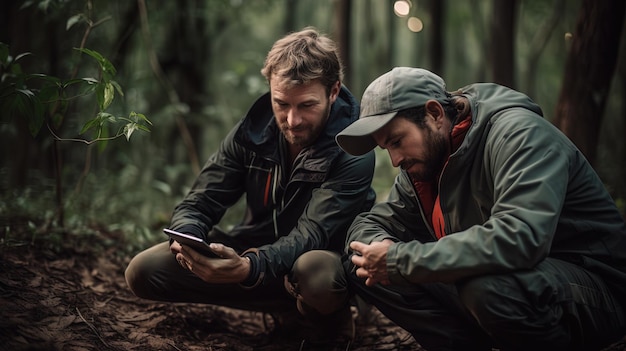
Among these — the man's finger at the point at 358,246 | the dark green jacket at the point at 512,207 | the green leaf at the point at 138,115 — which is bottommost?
the man's finger at the point at 358,246

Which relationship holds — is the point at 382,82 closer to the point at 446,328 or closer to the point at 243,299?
the point at 446,328

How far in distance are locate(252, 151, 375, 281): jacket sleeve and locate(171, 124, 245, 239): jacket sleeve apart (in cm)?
57

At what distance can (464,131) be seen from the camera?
280cm

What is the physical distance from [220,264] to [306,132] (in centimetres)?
97

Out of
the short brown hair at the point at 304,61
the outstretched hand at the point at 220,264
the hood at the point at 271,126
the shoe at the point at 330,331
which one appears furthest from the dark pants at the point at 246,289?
the short brown hair at the point at 304,61

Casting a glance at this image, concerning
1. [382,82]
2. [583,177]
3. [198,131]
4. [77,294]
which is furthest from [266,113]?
[198,131]

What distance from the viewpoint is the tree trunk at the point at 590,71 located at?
4328mm

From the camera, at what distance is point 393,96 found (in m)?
2.71

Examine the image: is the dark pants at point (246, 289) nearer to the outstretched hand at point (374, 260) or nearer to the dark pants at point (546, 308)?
the outstretched hand at point (374, 260)

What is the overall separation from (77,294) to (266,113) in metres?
1.70

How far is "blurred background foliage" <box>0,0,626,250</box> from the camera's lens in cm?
470

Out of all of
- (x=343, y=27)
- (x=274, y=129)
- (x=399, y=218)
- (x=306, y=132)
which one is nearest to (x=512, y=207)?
(x=399, y=218)

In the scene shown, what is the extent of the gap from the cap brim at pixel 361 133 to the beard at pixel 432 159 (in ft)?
0.75

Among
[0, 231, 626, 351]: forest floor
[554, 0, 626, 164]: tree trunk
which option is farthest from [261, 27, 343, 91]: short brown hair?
[554, 0, 626, 164]: tree trunk
